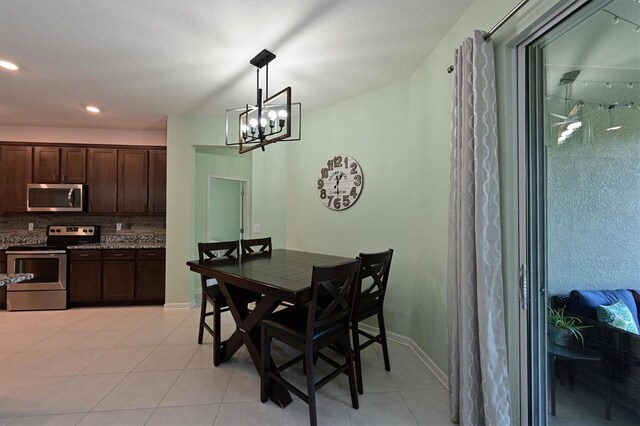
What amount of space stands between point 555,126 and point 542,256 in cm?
69

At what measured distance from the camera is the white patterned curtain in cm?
147

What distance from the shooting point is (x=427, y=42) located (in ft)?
7.16

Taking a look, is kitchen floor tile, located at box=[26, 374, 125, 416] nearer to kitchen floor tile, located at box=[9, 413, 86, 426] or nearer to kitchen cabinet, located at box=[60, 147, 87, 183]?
kitchen floor tile, located at box=[9, 413, 86, 426]

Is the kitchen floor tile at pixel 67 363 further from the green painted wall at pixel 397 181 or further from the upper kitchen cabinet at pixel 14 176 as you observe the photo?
the upper kitchen cabinet at pixel 14 176

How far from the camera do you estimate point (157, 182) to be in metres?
4.27

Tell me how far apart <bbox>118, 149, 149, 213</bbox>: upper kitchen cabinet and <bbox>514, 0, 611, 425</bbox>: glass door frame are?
15.3ft

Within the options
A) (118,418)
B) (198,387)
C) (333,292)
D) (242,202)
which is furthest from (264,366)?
(242,202)

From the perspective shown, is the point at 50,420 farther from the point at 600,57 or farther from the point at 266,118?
the point at 600,57

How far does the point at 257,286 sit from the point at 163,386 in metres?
1.14

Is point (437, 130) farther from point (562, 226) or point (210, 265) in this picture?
point (210, 265)

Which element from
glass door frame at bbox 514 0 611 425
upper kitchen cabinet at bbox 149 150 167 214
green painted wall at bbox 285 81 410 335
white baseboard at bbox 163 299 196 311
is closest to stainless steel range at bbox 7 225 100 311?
upper kitchen cabinet at bbox 149 150 167 214

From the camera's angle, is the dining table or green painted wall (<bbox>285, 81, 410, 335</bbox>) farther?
green painted wall (<bbox>285, 81, 410, 335</bbox>)

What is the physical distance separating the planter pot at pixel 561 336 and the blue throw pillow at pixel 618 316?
0.17 meters

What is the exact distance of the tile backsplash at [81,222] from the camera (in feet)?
13.9
